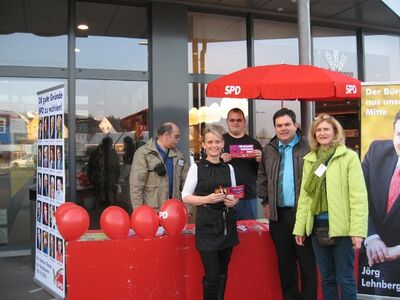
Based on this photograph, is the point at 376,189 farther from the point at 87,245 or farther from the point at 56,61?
the point at 56,61

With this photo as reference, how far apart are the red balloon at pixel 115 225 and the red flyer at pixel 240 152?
123 cm

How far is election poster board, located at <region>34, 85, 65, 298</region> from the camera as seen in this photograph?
Result: 458 cm

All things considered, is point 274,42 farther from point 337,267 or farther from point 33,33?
point 337,267

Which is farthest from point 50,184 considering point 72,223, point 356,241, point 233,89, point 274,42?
point 274,42

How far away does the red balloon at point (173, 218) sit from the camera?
3.66 metres

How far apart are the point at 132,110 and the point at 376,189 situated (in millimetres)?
4061

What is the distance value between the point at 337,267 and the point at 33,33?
560cm

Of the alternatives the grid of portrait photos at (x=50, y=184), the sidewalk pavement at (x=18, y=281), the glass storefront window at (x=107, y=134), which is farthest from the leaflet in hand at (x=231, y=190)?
the glass storefront window at (x=107, y=134)

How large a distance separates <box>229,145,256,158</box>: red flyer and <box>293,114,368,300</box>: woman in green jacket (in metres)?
0.89

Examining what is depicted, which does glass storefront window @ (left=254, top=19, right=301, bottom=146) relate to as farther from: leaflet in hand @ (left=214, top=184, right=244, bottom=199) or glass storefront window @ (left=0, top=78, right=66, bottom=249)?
leaflet in hand @ (left=214, top=184, right=244, bottom=199)

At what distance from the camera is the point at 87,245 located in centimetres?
348

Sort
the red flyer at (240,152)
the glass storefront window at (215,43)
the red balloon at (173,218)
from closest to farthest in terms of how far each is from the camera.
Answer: the red balloon at (173,218), the red flyer at (240,152), the glass storefront window at (215,43)

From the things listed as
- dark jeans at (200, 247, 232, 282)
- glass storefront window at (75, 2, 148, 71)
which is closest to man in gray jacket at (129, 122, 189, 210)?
dark jeans at (200, 247, 232, 282)

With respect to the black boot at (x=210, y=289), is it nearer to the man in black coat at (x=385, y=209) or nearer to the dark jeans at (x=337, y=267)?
the dark jeans at (x=337, y=267)
